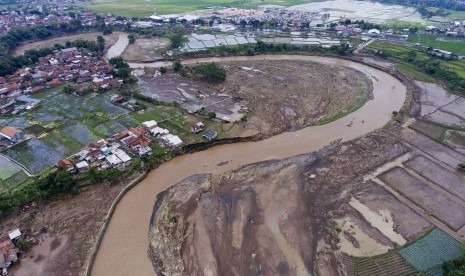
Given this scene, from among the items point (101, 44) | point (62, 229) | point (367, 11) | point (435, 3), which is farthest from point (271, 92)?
point (435, 3)

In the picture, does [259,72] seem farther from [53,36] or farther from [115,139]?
[53,36]

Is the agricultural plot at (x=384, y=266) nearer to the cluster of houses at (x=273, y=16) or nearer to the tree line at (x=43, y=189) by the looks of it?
the tree line at (x=43, y=189)

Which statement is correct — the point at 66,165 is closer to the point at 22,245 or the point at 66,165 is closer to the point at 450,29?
the point at 22,245

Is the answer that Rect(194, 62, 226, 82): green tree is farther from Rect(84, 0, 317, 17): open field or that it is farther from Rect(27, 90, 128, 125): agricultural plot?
Rect(84, 0, 317, 17): open field

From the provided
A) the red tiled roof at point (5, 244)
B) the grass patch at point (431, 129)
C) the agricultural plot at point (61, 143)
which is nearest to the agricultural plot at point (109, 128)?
the agricultural plot at point (61, 143)

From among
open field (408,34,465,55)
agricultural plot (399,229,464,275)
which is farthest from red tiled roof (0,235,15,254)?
open field (408,34,465,55)
